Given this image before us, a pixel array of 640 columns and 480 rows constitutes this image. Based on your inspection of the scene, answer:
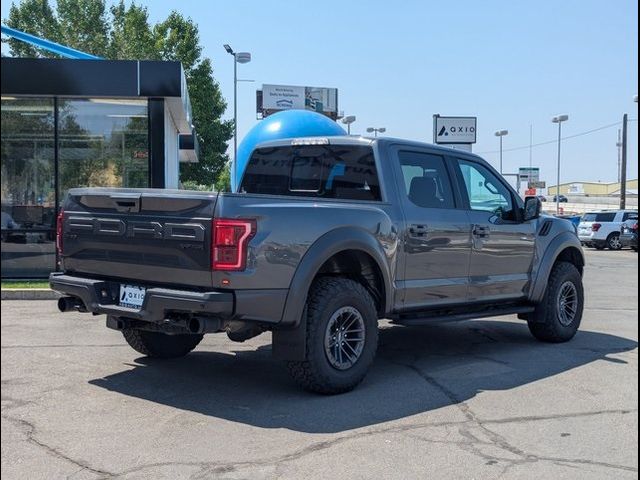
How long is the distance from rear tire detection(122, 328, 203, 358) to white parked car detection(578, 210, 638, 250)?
1008 inches

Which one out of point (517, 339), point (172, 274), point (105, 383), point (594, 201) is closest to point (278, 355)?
point (172, 274)

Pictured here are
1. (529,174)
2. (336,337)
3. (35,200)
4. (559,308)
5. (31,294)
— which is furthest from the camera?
(529,174)

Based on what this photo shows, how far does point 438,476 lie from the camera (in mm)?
3926

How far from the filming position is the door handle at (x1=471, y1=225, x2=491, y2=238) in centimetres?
675

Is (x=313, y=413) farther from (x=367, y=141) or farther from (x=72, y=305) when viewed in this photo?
(x=367, y=141)

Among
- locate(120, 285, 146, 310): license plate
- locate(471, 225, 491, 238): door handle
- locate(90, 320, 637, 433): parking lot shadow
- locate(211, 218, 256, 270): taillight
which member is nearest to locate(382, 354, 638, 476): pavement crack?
locate(90, 320, 637, 433): parking lot shadow

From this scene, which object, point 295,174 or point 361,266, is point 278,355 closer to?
point 361,266

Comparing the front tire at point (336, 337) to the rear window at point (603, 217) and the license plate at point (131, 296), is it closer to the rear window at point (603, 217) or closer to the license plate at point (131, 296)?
the license plate at point (131, 296)

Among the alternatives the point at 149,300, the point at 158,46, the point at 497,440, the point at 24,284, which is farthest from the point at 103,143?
the point at 158,46

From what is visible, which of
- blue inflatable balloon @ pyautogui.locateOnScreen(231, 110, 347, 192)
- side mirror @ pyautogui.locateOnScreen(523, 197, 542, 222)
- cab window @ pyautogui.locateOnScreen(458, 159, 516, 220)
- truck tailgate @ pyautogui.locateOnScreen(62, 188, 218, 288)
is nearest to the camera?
truck tailgate @ pyautogui.locateOnScreen(62, 188, 218, 288)

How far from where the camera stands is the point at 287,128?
1466 cm

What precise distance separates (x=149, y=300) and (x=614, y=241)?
2741 centimetres

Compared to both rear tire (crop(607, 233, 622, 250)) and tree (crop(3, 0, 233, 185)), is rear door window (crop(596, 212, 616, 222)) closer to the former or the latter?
rear tire (crop(607, 233, 622, 250))

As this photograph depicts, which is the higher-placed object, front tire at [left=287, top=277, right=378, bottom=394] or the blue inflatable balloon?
the blue inflatable balloon
